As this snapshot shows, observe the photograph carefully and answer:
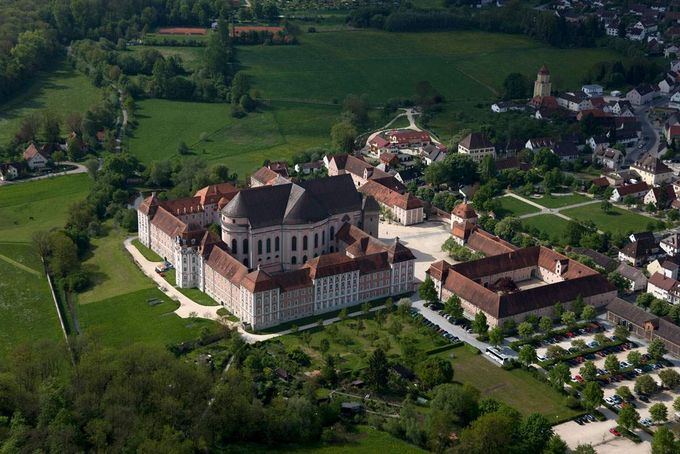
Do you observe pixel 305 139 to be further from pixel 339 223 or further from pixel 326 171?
pixel 339 223

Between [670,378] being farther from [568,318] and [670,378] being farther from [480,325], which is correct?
[480,325]

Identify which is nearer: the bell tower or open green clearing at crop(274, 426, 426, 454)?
open green clearing at crop(274, 426, 426, 454)

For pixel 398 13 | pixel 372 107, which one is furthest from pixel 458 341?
pixel 398 13

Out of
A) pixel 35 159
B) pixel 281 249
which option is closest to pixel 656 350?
pixel 281 249

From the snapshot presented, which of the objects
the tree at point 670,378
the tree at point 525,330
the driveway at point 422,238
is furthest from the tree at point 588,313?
the driveway at point 422,238

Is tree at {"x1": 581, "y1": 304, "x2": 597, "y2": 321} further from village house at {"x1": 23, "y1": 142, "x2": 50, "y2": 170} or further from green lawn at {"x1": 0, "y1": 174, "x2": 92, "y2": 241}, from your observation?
village house at {"x1": 23, "y1": 142, "x2": 50, "y2": 170}

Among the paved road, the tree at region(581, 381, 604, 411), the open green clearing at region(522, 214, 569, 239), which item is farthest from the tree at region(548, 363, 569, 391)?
the paved road
